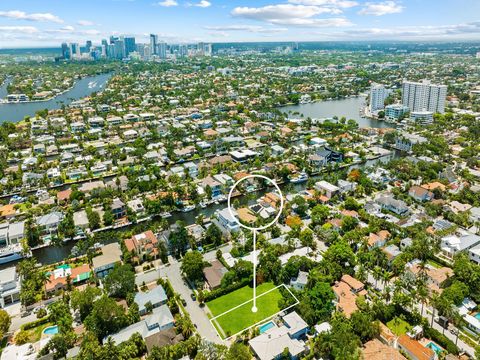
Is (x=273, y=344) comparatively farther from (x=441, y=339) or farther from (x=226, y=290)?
(x=441, y=339)

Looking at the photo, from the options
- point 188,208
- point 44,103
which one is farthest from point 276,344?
point 44,103

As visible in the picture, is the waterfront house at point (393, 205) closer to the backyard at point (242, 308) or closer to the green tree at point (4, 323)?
the backyard at point (242, 308)

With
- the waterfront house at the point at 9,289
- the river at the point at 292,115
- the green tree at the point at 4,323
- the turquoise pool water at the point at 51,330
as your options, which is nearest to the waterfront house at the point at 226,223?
the river at the point at 292,115

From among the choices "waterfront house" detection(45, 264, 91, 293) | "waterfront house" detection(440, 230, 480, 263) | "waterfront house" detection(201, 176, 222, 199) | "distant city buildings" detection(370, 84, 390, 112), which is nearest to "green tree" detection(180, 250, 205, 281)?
"waterfront house" detection(45, 264, 91, 293)

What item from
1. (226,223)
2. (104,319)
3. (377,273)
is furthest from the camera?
(226,223)

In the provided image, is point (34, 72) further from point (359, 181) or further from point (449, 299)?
point (449, 299)

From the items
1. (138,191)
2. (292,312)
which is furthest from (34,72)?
(292,312)
